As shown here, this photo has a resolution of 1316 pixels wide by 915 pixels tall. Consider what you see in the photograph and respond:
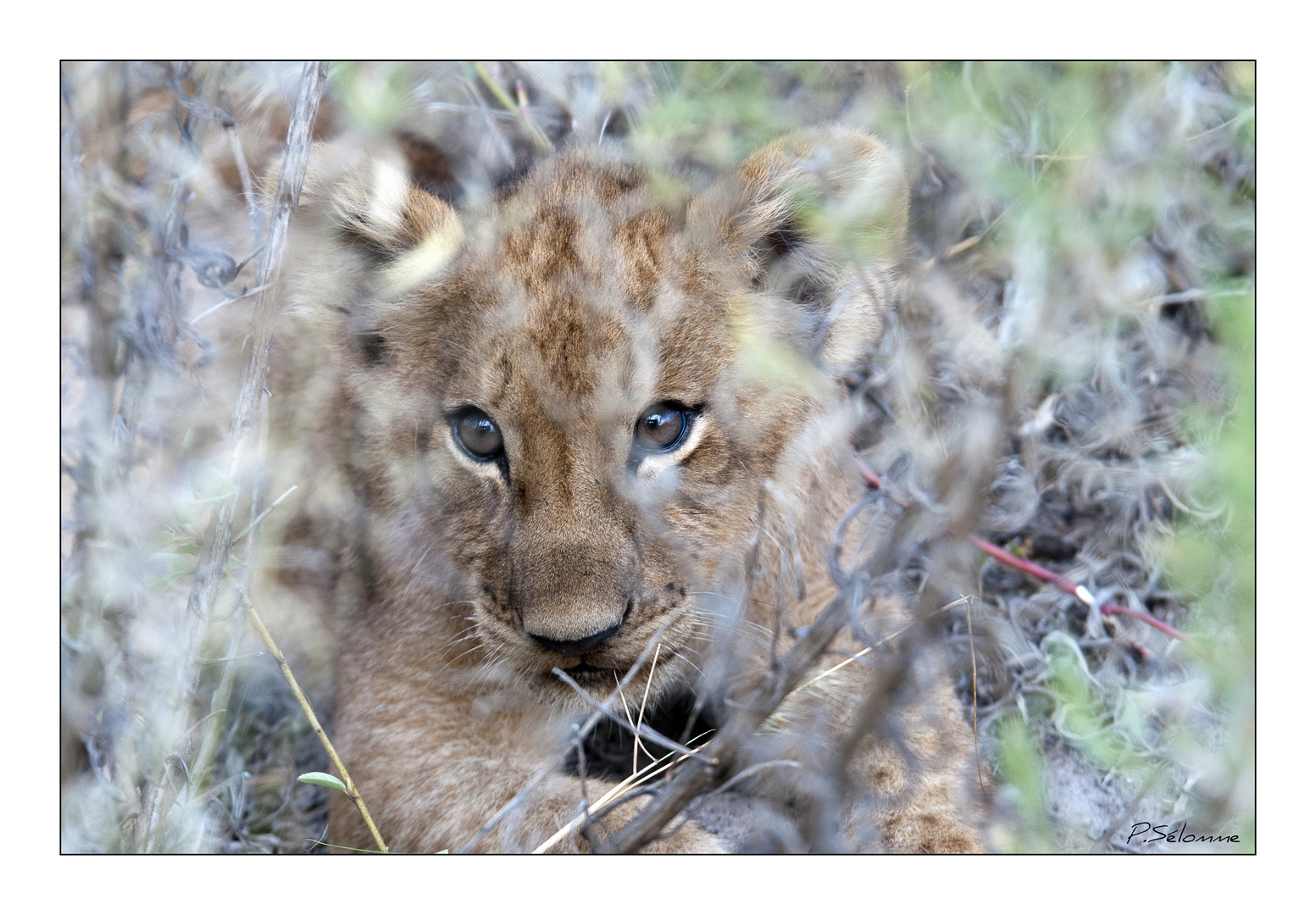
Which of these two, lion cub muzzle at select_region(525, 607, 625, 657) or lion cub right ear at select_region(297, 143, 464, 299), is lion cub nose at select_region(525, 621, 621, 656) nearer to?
lion cub muzzle at select_region(525, 607, 625, 657)

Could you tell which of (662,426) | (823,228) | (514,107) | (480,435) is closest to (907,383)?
(823,228)

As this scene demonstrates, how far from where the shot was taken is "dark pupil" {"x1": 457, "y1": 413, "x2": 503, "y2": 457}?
91.4 inches

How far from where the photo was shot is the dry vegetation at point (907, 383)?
2270mm

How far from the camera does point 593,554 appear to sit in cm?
212

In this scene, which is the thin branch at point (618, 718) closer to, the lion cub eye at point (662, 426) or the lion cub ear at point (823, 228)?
the lion cub eye at point (662, 426)

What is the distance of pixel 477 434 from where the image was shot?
2.36 metres

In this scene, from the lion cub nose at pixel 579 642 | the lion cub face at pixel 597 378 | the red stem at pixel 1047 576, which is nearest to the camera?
the lion cub nose at pixel 579 642

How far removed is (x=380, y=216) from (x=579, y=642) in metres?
1.06

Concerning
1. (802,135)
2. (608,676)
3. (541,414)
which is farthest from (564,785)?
(802,135)
